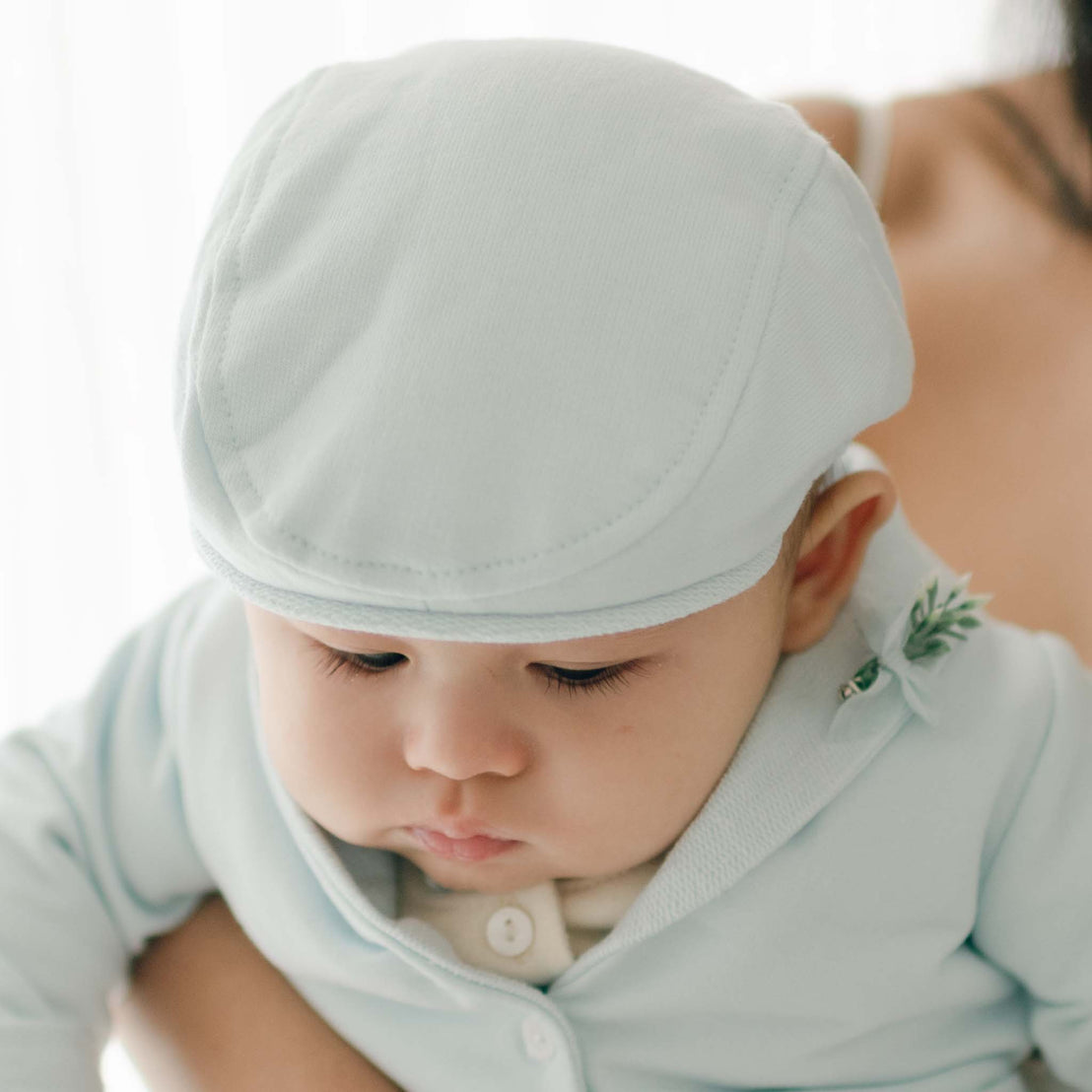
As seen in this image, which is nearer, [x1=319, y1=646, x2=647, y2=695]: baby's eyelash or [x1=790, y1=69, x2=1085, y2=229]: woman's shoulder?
[x1=319, y1=646, x2=647, y2=695]: baby's eyelash

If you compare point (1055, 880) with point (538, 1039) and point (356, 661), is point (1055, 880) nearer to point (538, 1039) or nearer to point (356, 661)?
point (538, 1039)

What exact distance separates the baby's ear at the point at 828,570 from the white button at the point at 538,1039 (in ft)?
1.07

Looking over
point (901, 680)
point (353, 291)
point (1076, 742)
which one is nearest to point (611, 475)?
point (353, 291)

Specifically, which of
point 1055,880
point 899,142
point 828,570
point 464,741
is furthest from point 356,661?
point 899,142

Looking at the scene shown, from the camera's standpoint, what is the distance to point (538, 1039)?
0.92 metres

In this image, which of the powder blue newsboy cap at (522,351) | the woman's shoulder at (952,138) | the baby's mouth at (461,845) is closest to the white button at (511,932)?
the baby's mouth at (461,845)

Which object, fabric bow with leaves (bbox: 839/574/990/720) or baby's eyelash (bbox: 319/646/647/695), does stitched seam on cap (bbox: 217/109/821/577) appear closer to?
baby's eyelash (bbox: 319/646/647/695)

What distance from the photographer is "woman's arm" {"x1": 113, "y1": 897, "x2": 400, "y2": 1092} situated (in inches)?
38.6

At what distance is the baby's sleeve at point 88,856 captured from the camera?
0.96m

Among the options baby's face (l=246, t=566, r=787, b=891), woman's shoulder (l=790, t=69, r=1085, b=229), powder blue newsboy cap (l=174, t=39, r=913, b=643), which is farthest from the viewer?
woman's shoulder (l=790, t=69, r=1085, b=229)

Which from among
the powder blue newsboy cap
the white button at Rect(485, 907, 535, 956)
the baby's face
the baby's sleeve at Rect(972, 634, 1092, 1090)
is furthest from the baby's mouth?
the baby's sleeve at Rect(972, 634, 1092, 1090)

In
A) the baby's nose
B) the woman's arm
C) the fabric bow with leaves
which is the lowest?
the woman's arm

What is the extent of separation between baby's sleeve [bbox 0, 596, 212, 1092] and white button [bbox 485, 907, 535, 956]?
0.29m

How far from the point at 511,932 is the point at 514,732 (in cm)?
24
